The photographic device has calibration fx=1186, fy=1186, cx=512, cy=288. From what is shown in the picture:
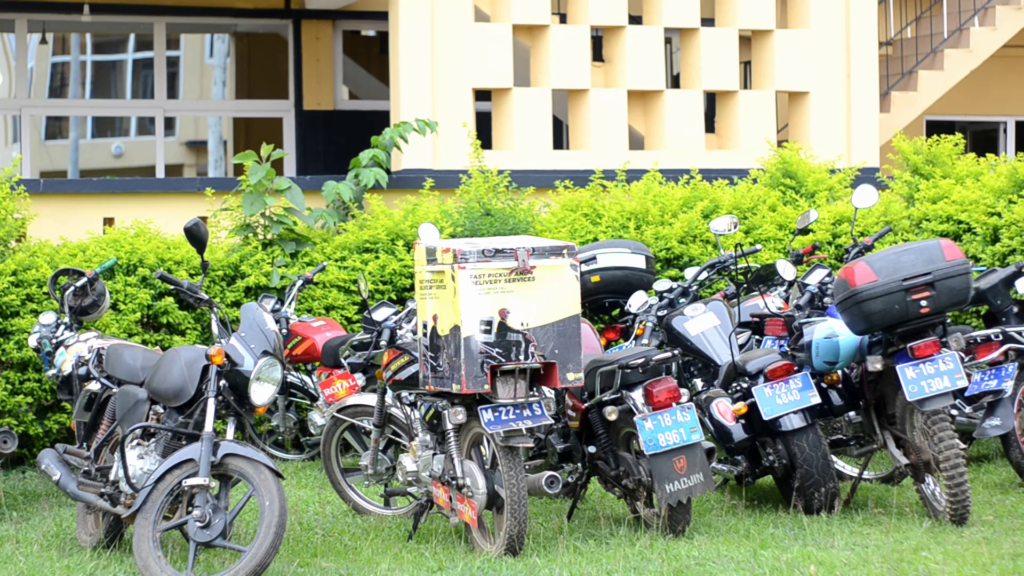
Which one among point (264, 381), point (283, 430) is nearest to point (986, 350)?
point (264, 381)

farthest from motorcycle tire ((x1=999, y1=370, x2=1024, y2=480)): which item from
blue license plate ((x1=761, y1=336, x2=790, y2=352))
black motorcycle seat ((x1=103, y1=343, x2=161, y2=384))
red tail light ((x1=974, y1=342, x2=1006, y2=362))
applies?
black motorcycle seat ((x1=103, y1=343, x2=161, y2=384))

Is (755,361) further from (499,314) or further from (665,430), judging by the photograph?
(499,314)

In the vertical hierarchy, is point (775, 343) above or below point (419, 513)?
above

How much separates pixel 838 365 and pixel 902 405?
14.6 inches

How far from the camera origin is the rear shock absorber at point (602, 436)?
5.29 m

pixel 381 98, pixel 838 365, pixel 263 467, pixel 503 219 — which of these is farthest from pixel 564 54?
pixel 263 467

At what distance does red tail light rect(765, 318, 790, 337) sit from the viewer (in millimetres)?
5984

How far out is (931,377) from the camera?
5.14 meters

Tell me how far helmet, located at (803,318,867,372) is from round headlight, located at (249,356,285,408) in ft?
8.30

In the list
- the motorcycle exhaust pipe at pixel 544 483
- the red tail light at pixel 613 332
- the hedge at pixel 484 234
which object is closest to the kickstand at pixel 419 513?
the motorcycle exhaust pipe at pixel 544 483

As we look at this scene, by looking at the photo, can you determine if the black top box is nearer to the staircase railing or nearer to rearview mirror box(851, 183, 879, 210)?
rearview mirror box(851, 183, 879, 210)

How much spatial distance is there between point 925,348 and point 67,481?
376 centimetres

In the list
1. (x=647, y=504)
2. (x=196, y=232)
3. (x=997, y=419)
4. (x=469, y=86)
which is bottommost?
(x=647, y=504)

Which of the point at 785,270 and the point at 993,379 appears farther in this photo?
the point at 785,270
